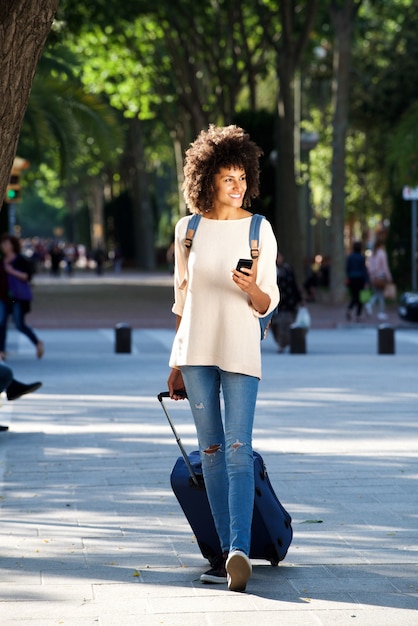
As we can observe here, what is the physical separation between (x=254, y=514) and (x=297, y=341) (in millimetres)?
13726

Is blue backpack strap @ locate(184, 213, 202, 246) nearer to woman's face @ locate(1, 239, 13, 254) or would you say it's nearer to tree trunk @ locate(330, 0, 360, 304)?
woman's face @ locate(1, 239, 13, 254)

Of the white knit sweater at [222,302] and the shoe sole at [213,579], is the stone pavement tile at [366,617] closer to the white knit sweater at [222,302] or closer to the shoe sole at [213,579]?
the shoe sole at [213,579]

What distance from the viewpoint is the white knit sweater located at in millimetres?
5402

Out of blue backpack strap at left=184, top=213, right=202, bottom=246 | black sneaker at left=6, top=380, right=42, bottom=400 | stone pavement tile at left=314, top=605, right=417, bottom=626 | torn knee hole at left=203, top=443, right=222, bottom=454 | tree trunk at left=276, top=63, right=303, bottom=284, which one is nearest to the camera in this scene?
stone pavement tile at left=314, top=605, right=417, bottom=626

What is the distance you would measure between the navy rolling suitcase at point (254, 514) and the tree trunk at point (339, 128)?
25.8 m

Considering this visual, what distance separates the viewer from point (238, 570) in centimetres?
535

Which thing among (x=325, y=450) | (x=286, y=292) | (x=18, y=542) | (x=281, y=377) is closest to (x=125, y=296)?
(x=286, y=292)

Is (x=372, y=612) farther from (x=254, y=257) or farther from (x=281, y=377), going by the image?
(x=281, y=377)

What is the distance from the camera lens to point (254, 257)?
5.40 meters

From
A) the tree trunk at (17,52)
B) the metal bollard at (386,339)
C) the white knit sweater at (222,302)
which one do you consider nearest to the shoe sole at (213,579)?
the white knit sweater at (222,302)

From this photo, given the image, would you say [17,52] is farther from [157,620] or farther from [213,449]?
[157,620]

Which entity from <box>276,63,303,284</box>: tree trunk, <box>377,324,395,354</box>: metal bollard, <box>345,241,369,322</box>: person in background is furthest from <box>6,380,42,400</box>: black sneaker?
<box>276,63,303,284</box>: tree trunk

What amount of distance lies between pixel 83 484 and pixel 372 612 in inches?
132

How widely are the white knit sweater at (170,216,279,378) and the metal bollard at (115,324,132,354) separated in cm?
1387
